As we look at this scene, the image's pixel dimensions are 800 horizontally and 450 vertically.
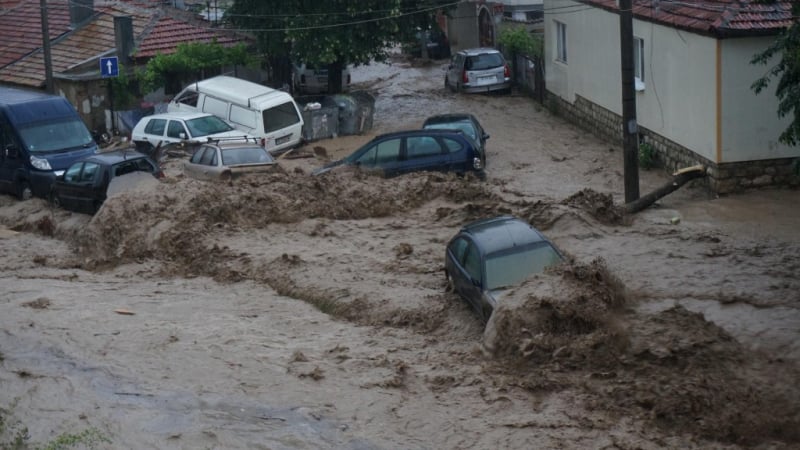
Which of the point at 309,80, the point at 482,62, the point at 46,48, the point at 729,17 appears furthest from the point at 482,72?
the point at 729,17

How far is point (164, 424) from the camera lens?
12844 millimetres

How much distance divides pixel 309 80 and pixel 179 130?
9748 millimetres

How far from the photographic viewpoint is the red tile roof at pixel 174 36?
34.3 m

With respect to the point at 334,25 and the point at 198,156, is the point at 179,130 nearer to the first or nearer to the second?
A: the point at 198,156

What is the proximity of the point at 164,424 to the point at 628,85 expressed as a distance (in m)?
11.6

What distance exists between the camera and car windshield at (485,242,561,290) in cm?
1507

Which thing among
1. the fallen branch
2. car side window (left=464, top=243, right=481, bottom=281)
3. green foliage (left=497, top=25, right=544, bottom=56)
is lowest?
the fallen branch

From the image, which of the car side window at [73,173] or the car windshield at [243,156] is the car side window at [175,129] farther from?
the car side window at [73,173]

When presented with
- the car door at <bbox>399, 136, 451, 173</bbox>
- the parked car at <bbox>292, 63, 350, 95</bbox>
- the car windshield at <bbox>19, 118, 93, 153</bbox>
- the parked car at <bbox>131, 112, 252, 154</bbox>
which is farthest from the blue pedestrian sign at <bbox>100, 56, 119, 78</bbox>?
the car door at <bbox>399, 136, 451, 173</bbox>

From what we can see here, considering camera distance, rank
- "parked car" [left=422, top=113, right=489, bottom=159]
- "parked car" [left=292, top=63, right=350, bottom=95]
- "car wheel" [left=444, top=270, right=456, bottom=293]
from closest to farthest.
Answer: "car wheel" [left=444, top=270, right=456, bottom=293] < "parked car" [left=422, top=113, right=489, bottom=159] < "parked car" [left=292, top=63, right=350, bottom=95]

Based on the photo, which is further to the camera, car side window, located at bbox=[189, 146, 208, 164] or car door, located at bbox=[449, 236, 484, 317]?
car side window, located at bbox=[189, 146, 208, 164]

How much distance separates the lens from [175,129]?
28.0 m

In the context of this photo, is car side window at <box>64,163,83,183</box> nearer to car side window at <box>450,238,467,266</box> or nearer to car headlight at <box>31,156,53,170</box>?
car headlight at <box>31,156,53,170</box>

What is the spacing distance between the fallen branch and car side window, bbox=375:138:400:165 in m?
4.72
